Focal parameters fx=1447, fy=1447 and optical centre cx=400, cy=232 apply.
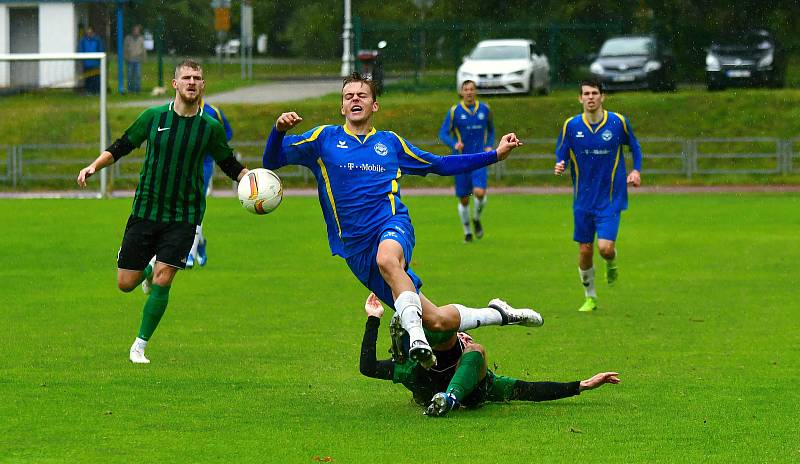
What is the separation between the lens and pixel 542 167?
33.8m

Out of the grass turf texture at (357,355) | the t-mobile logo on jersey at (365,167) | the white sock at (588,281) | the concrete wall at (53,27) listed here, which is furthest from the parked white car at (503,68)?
the t-mobile logo on jersey at (365,167)

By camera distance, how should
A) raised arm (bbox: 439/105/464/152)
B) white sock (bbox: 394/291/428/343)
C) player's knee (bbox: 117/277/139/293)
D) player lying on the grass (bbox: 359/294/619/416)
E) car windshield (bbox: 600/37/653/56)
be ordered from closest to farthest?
white sock (bbox: 394/291/428/343), player lying on the grass (bbox: 359/294/619/416), player's knee (bbox: 117/277/139/293), raised arm (bbox: 439/105/464/152), car windshield (bbox: 600/37/653/56)

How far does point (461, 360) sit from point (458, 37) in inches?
1425

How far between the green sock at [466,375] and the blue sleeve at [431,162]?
1261 mm

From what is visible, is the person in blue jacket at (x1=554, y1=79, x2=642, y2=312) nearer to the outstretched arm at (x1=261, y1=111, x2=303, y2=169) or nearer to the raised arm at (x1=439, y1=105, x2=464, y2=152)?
the outstretched arm at (x1=261, y1=111, x2=303, y2=169)

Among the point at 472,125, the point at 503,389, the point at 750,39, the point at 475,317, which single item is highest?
the point at 750,39

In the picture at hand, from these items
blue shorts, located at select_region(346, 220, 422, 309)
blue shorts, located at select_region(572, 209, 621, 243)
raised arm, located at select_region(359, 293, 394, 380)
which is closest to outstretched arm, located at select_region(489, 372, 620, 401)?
raised arm, located at select_region(359, 293, 394, 380)

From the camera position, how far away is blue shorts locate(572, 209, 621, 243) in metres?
13.4

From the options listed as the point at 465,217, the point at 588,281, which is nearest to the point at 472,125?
the point at 465,217

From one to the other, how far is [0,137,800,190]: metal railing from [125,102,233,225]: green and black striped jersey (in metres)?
22.0

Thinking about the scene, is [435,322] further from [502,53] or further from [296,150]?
[502,53]

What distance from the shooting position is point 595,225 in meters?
13.5

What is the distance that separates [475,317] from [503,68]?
1185 inches

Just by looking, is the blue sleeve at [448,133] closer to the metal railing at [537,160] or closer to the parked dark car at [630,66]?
the metal railing at [537,160]
